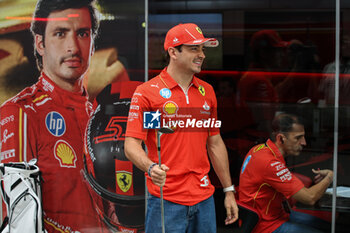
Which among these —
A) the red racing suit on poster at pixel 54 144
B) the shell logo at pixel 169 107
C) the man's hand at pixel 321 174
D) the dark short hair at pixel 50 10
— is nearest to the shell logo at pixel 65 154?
the red racing suit on poster at pixel 54 144

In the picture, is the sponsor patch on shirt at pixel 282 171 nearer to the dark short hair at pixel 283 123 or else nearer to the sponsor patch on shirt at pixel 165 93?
the dark short hair at pixel 283 123

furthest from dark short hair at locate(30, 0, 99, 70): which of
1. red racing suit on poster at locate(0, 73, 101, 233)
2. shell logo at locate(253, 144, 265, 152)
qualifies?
shell logo at locate(253, 144, 265, 152)

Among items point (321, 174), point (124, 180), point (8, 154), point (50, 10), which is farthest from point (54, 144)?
point (321, 174)

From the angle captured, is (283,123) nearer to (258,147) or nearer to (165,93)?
(258,147)

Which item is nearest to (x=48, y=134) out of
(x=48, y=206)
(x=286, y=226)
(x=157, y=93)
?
(x=48, y=206)

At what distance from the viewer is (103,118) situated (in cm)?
413

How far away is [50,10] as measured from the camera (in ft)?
13.6

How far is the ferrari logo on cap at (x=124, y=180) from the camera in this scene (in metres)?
4.11

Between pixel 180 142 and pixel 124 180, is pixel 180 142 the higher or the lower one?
the higher one

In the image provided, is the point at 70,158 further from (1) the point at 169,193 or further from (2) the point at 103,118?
(1) the point at 169,193

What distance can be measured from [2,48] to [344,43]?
120 inches

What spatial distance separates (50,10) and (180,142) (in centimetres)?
196

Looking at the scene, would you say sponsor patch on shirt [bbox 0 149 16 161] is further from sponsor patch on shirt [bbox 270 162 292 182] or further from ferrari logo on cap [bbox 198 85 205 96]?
sponsor patch on shirt [bbox 270 162 292 182]

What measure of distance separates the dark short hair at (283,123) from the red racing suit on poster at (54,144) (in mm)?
1632
